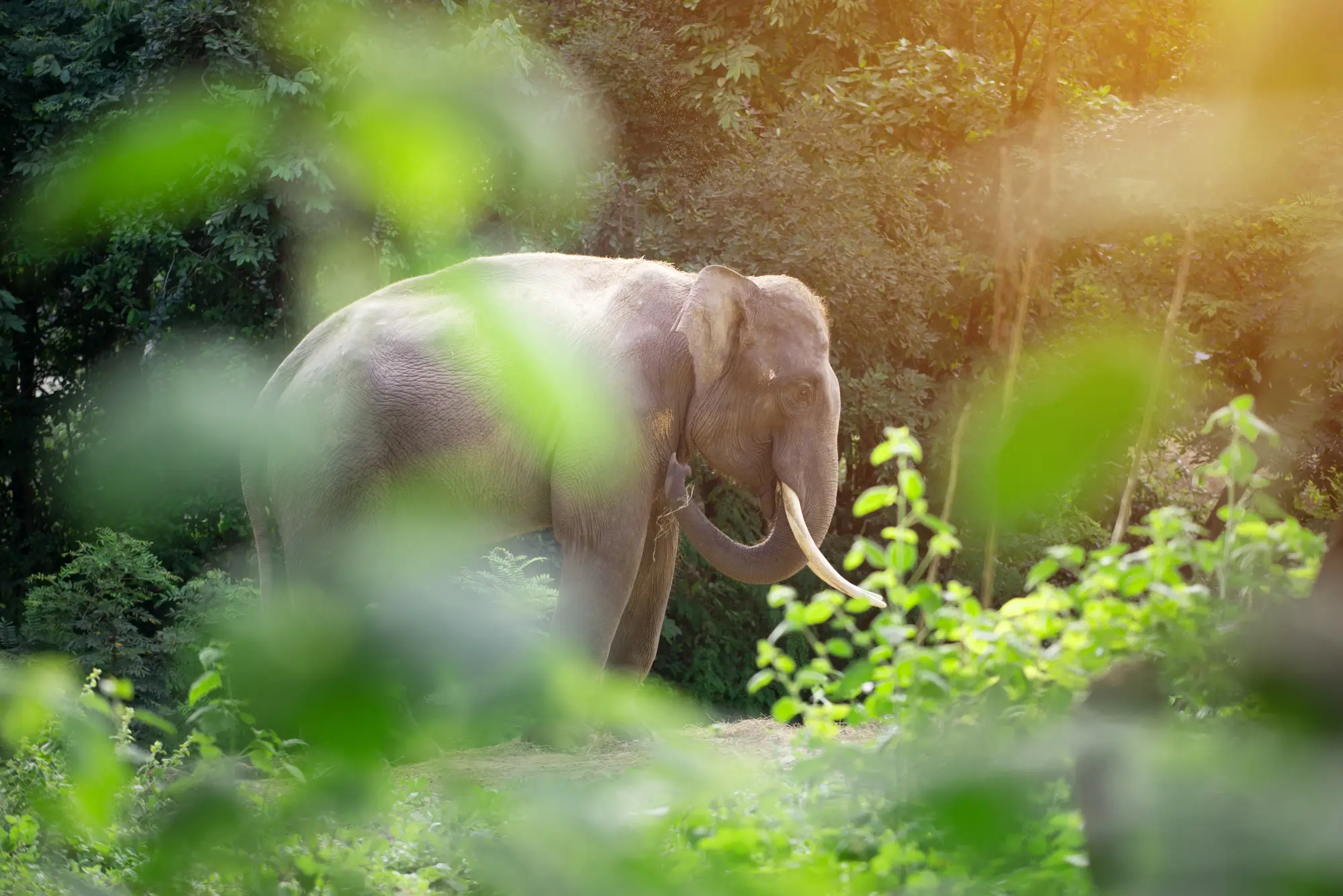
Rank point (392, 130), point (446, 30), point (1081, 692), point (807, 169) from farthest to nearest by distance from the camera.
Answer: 1. point (807, 169)
2. point (446, 30)
3. point (1081, 692)
4. point (392, 130)

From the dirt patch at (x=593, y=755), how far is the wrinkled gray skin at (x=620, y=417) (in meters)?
0.57

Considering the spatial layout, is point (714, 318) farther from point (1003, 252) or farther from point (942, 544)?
point (1003, 252)

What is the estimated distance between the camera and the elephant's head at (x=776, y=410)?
544cm

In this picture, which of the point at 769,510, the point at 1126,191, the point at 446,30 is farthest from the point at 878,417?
the point at 446,30

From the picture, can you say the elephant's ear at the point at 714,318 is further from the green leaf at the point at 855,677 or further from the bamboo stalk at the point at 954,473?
the green leaf at the point at 855,677

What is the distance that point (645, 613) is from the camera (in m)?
5.86

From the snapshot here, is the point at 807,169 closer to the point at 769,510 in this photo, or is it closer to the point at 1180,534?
the point at 769,510

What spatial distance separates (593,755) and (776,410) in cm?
331

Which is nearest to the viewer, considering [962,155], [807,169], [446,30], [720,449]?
[446,30]

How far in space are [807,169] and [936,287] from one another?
4.01 feet

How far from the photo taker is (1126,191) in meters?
9.27

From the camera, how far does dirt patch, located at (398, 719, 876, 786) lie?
82 centimetres

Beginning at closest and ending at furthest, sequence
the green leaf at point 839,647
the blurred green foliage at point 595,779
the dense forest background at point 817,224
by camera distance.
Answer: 1. the blurred green foliage at point 595,779
2. the green leaf at point 839,647
3. the dense forest background at point 817,224

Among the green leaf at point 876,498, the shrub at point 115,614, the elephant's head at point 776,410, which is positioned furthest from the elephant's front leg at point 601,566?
the green leaf at point 876,498
